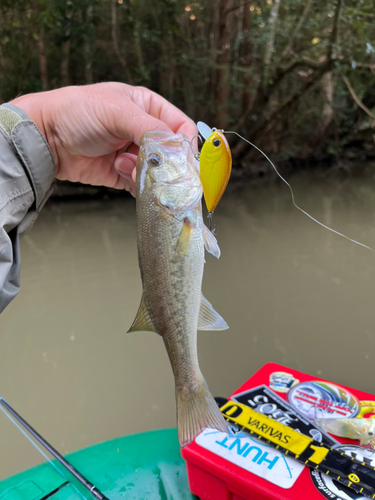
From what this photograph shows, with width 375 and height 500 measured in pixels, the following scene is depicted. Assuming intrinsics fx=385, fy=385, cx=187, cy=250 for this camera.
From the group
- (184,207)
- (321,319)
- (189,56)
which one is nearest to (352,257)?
(321,319)

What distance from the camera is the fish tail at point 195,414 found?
814mm

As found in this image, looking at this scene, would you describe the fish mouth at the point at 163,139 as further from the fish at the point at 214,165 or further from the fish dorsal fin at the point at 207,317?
the fish dorsal fin at the point at 207,317

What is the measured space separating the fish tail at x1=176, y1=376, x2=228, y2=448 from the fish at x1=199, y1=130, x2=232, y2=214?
41 cm

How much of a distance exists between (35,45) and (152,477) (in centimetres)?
952

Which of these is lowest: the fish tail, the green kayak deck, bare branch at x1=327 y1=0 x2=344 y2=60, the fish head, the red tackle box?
the green kayak deck

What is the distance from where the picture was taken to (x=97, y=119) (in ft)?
3.70

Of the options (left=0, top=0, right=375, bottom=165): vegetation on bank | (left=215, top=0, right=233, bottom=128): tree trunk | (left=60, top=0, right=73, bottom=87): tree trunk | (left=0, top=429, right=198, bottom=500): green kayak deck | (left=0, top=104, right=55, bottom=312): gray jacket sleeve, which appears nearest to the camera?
(left=0, top=104, right=55, bottom=312): gray jacket sleeve

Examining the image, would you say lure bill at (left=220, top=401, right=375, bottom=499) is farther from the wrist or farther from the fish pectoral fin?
the wrist

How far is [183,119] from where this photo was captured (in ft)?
4.02

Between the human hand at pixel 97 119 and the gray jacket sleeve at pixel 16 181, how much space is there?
7 cm

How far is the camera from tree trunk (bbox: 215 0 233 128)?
27.5 feet

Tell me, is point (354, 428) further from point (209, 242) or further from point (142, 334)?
point (142, 334)

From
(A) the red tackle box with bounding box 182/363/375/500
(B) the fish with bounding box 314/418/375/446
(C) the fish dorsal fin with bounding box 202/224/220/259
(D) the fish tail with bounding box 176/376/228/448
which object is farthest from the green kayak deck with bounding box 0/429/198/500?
(C) the fish dorsal fin with bounding box 202/224/220/259

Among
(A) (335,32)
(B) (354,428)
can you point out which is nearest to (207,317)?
(B) (354,428)
